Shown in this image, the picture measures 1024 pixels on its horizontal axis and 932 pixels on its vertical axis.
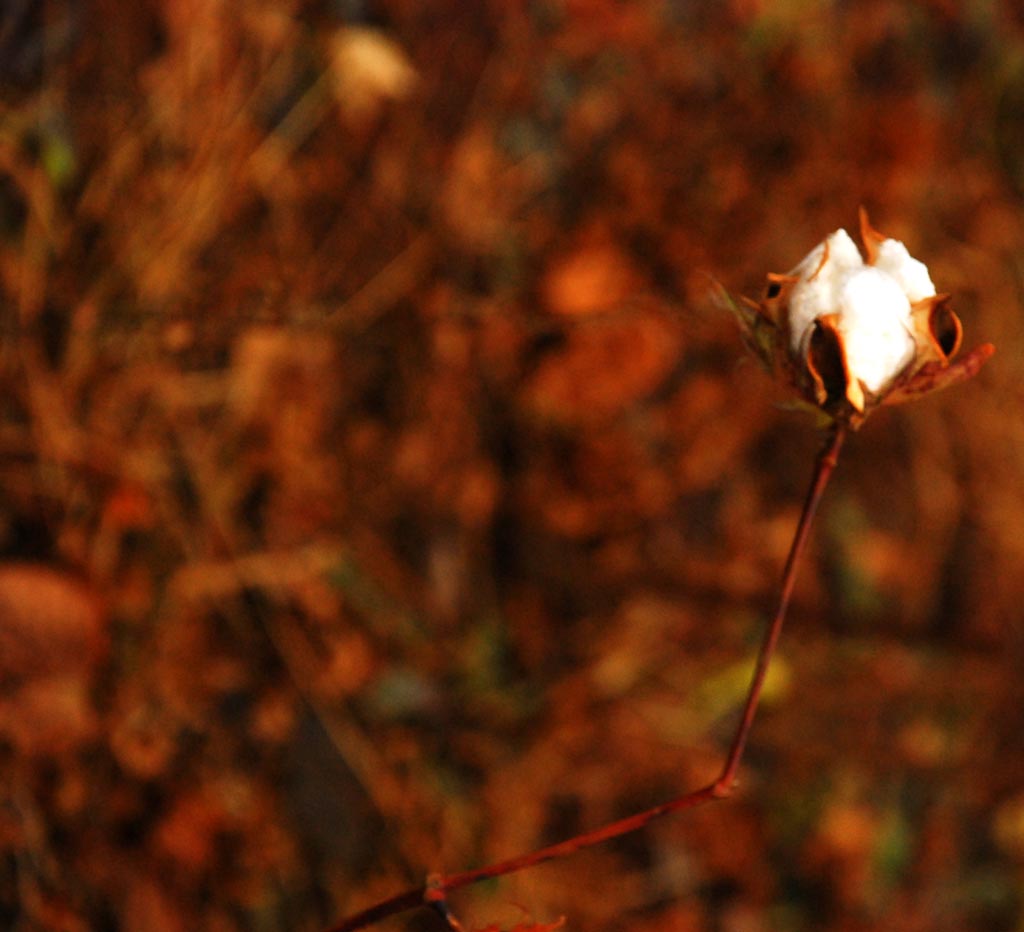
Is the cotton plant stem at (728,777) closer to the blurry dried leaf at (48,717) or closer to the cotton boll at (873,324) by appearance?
the cotton boll at (873,324)

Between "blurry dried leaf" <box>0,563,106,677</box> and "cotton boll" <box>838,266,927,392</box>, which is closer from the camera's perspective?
"cotton boll" <box>838,266,927,392</box>

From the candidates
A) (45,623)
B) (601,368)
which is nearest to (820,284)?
(601,368)

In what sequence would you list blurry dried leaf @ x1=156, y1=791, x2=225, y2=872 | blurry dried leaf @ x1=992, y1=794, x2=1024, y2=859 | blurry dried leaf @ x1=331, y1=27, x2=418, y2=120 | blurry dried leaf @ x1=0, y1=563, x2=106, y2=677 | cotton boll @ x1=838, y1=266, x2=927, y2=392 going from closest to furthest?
1. cotton boll @ x1=838, y1=266, x2=927, y2=392
2. blurry dried leaf @ x1=0, y1=563, x2=106, y2=677
3. blurry dried leaf @ x1=156, y1=791, x2=225, y2=872
4. blurry dried leaf @ x1=331, y1=27, x2=418, y2=120
5. blurry dried leaf @ x1=992, y1=794, x2=1024, y2=859

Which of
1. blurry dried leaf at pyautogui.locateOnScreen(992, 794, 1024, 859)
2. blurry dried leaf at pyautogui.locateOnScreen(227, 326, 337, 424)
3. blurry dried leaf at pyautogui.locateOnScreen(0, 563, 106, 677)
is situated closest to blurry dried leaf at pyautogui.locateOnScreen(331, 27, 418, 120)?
blurry dried leaf at pyautogui.locateOnScreen(227, 326, 337, 424)

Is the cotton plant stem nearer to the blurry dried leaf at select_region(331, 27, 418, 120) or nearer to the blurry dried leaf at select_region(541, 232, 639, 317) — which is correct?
the blurry dried leaf at select_region(541, 232, 639, 317)

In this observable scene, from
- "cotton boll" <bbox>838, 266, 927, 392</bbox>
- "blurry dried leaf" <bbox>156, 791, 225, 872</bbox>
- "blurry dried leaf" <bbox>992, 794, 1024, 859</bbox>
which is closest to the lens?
"cotton boll" <bbox>838, 266, 927, 392</bbox>

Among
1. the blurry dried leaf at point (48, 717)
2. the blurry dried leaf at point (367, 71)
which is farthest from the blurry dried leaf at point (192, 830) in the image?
the blurry dried leaf at point (367, 71)

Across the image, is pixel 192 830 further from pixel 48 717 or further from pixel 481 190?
pixel 481 190
